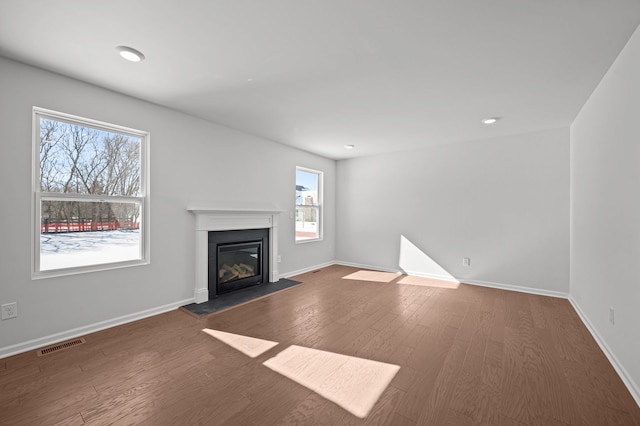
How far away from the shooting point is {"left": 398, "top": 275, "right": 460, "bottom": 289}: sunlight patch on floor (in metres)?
4.54

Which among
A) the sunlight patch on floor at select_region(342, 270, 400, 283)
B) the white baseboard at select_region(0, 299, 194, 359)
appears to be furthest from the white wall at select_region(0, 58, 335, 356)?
the sunlight patch on floor at select_region(342, 270, 400, 283)

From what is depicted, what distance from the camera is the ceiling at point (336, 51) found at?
171cm

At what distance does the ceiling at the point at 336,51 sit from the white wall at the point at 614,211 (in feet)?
0.89

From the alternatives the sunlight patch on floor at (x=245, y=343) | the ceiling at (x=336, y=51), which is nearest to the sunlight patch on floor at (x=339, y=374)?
the sunlight patch on floor at (x=245, y=343)

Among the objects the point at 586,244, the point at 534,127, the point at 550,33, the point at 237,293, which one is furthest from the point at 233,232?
the point at 534,127

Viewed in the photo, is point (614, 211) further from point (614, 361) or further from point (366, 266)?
point (366, 266)

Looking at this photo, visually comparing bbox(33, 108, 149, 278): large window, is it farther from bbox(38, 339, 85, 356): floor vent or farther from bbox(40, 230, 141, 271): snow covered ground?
bbox(38, 339, 85, 356): floor vent

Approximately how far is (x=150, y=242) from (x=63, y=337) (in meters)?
1.11

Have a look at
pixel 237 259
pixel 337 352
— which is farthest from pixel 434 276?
pixel 237 259

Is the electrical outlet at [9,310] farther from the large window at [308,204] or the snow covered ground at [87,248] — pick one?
the large window at [308,204]

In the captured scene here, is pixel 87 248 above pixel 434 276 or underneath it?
above

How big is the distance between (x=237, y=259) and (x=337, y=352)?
92.1 inches

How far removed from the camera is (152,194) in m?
3.18

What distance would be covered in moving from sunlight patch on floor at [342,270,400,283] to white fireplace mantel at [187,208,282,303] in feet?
5.04
